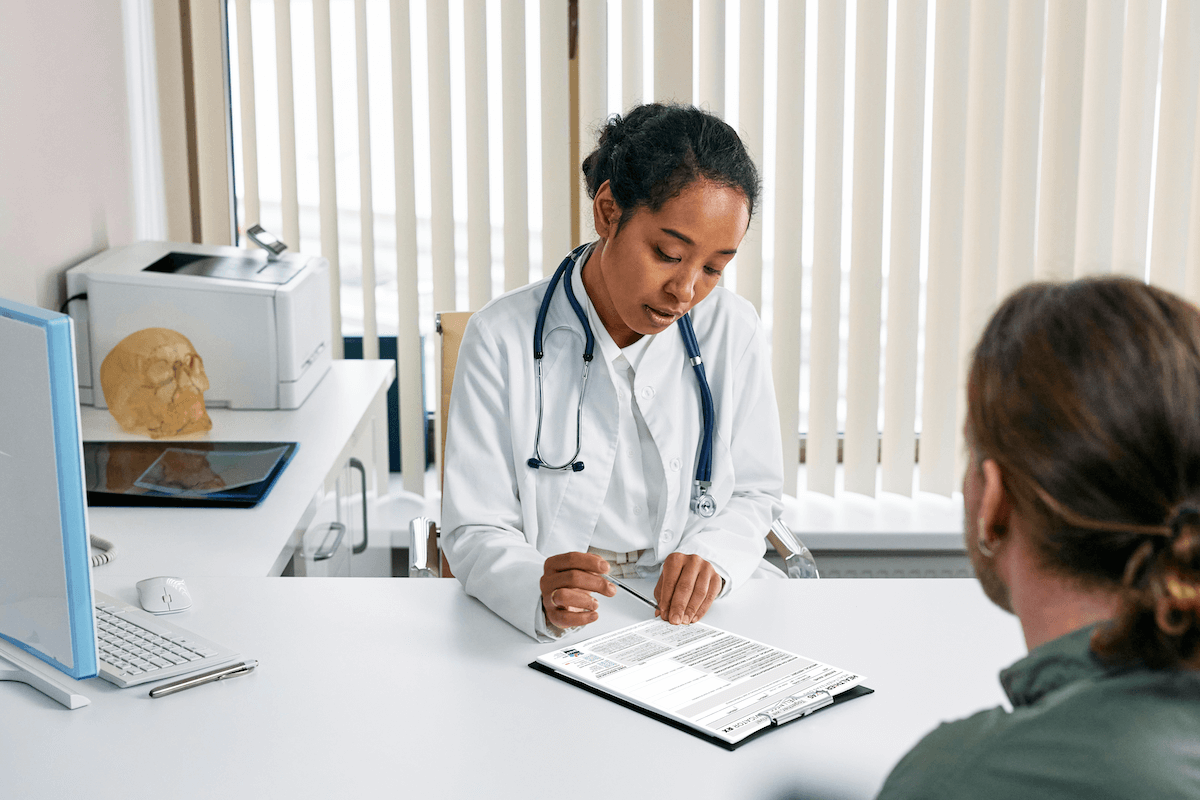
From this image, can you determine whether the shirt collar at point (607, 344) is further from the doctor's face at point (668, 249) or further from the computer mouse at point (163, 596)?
the computer mouse at point (163, 596)

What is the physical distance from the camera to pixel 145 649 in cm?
117

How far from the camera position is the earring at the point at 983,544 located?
69 cm

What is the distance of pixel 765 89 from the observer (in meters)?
2.58

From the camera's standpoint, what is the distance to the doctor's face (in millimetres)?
1425

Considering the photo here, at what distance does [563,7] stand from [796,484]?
1.33m

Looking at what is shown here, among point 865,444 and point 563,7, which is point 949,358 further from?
point 563,7

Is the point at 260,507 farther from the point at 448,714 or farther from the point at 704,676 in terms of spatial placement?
the point at 704,676

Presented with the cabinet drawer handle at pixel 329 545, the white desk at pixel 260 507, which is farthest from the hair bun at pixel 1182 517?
the cabinet drawer handle at pixel 329 545

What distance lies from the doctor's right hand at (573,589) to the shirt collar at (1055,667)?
22.7 inches

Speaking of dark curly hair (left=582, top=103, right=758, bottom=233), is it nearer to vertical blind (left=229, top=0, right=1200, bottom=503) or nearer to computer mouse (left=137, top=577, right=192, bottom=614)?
computer mouse (left=137, top=577, right=192, bottom=614)

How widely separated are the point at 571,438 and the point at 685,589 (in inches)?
14.4

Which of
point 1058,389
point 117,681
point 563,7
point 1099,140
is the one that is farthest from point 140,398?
point 1099,140

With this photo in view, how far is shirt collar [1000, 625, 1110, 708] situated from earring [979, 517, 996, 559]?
71 millimetres

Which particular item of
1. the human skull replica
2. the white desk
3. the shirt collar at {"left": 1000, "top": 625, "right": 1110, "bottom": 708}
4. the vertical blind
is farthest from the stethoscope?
the vertical blind
